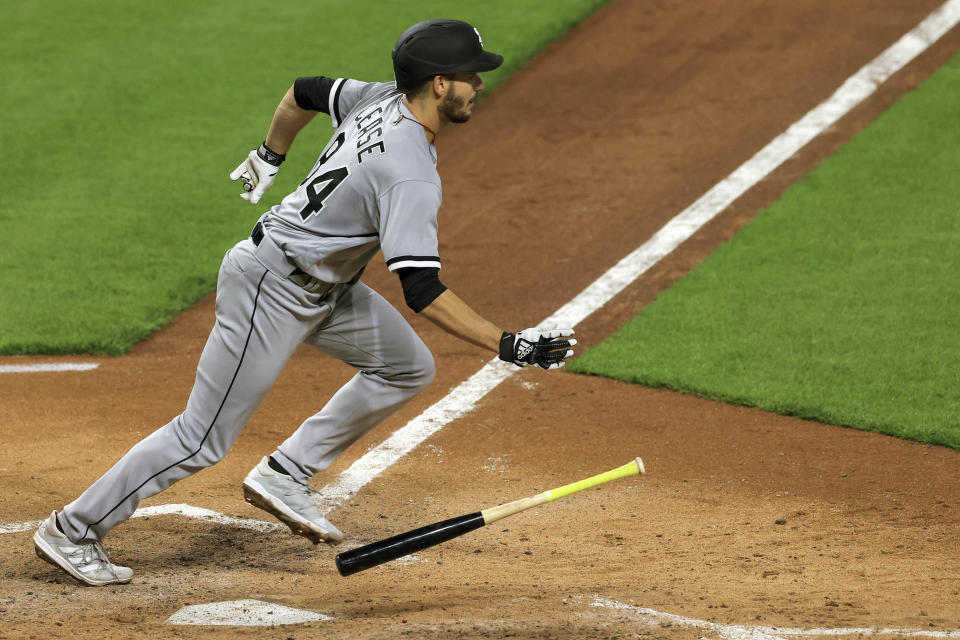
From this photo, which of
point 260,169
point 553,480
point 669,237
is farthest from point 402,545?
point 669,237

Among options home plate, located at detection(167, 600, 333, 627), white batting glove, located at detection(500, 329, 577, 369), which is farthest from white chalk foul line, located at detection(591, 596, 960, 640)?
home plate, located at detection(167, 600, 333, 627)

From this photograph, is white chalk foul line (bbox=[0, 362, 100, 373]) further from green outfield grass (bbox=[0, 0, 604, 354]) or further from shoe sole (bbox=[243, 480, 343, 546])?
shoe sole (bbox=[243, 480, 343, 546])

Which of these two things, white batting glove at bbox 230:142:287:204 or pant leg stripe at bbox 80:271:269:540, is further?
white batting glove at bbox 230:142:287:204

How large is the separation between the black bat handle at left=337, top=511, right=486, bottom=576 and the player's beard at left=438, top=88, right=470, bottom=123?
1.40 metres

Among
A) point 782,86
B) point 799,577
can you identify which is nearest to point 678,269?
point 782,86

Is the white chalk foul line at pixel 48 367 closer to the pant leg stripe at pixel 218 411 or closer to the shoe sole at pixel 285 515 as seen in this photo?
the shoe sole at pixel 285 515

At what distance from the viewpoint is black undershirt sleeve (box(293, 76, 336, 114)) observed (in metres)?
4.59

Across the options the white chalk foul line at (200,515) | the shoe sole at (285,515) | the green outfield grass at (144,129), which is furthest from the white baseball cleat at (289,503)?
the green outfield grass at (144,129)

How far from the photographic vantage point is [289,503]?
4.62 meters

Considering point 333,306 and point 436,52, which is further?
point 333,306

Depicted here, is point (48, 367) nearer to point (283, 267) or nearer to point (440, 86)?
point (283, 267)

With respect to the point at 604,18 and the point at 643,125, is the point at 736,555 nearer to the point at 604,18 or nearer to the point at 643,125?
the point at 643,125

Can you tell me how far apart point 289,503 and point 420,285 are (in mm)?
1250

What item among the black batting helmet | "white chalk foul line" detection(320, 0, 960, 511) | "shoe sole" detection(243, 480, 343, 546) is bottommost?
"white chalk foul line" detection(320, 0, 960, 511)
